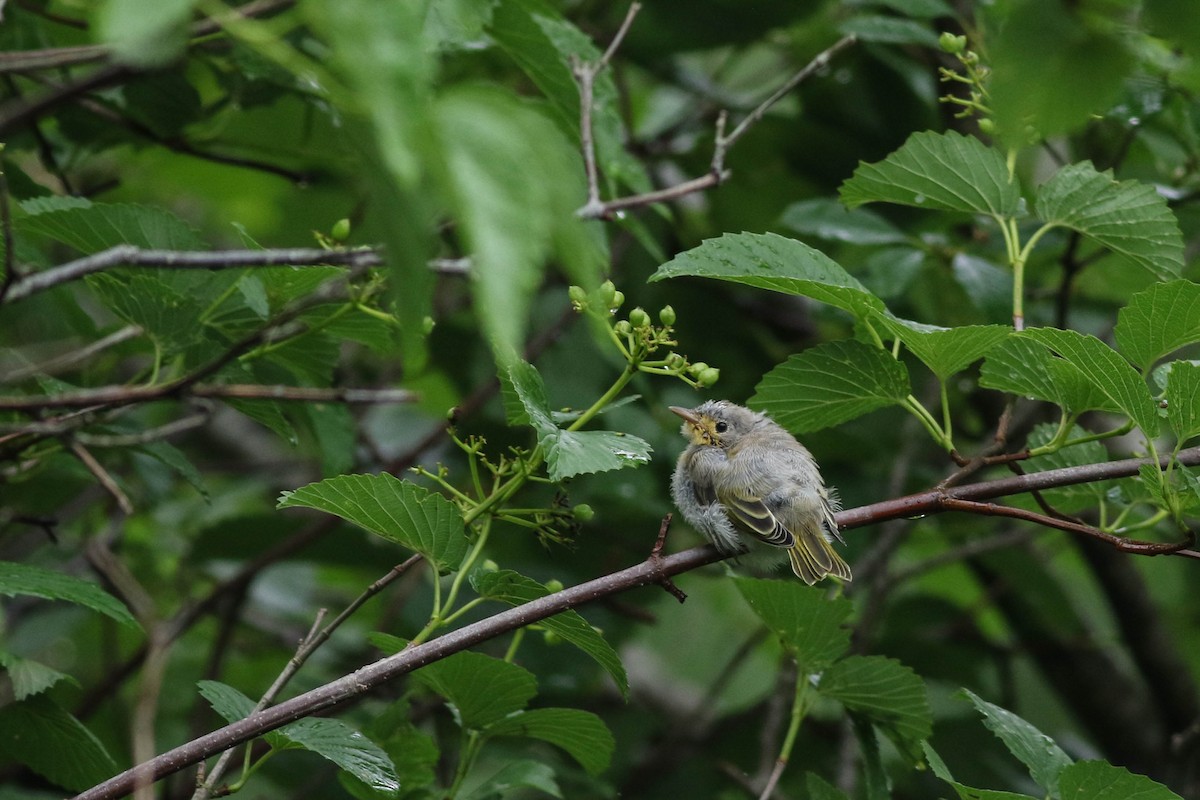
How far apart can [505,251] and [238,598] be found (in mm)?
3280

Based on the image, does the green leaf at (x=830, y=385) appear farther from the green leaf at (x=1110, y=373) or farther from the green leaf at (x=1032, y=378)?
the green leaf at (x=1110, y=373)

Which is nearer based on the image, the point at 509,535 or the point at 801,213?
the point at 801,213

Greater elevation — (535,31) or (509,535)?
(535,31)

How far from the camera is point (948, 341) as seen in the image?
2.00 meters

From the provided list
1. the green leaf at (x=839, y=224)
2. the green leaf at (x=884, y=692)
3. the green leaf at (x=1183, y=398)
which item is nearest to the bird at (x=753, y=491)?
the green leaf at (x=884, y=692)

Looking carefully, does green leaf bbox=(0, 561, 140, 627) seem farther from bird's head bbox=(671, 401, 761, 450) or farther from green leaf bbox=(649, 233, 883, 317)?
bird's head bbox=(671, 401, 761, 450)

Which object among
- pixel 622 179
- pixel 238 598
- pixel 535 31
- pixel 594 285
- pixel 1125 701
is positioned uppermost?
pixel 594 285

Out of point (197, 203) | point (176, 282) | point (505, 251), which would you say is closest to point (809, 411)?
point (176, 282)

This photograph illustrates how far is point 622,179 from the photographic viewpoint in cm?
288

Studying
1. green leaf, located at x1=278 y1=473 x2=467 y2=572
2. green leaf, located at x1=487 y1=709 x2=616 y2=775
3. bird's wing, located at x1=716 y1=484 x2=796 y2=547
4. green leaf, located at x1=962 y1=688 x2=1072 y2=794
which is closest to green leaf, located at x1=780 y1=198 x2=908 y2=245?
bird's wing, located at x1=716 y1=484 x2=796 y2=547

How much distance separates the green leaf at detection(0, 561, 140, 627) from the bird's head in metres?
1.79

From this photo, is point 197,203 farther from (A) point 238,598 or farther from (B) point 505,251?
(B) point 505,251

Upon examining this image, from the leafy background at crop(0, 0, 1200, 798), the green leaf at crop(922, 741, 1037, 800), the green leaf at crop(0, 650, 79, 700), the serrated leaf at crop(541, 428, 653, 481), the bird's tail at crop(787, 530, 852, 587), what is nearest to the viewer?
the leafy background at crop(0, 0, 1200, 798)

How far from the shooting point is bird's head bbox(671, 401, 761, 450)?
138 inches
